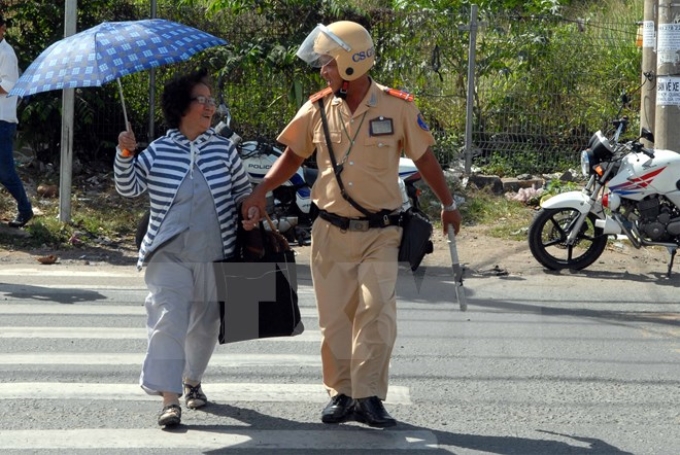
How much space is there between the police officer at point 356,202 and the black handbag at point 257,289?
20cm

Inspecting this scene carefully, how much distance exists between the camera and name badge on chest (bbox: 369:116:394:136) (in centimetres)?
536

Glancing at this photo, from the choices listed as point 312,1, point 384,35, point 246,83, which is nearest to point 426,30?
point 384,35

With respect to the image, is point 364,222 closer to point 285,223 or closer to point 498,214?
point 285,223

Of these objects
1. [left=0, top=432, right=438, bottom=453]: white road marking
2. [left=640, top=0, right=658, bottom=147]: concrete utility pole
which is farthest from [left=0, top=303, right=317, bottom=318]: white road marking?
[left=640, top=0, right=658, bottom=147]: concrete utility pole

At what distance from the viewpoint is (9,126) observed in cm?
1039

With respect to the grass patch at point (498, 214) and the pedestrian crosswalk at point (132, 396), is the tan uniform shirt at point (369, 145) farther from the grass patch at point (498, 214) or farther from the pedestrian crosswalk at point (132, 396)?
the grass patch at point (498, 214)

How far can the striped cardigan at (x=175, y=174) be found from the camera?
5.46 metres

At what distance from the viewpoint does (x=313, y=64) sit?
5465 mm

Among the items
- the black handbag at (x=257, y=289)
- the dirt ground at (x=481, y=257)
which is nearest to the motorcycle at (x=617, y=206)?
the dirt ground at (x=481, y=257)

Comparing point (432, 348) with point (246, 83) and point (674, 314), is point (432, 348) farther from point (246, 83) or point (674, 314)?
point (246, 83)

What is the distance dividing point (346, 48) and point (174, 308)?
1.51m

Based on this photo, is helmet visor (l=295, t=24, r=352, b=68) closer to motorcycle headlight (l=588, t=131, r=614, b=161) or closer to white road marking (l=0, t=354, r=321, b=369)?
white road marking (l=0, t=354, r=321, b=369)

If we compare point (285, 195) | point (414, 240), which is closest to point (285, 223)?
point (285, 195)

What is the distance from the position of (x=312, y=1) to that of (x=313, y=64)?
25.0ft
